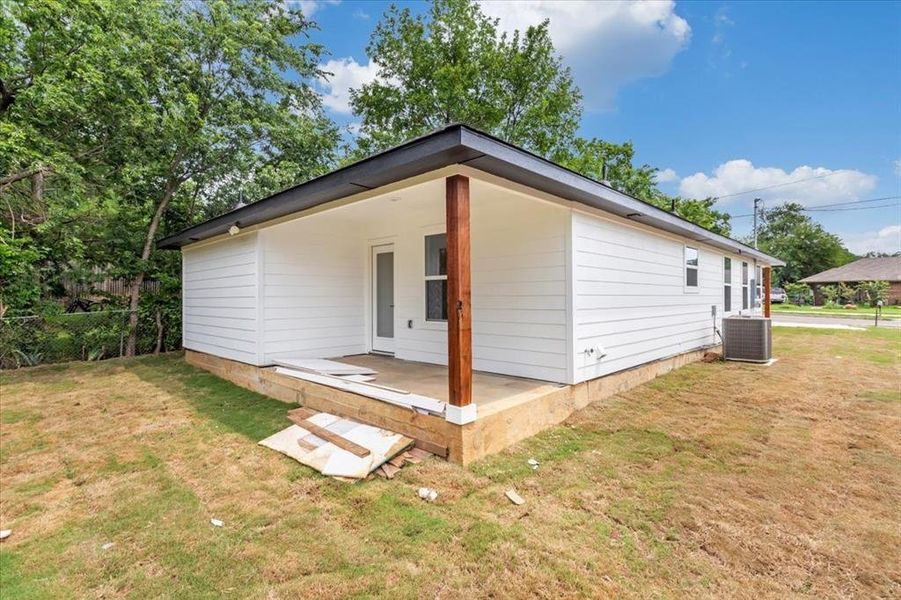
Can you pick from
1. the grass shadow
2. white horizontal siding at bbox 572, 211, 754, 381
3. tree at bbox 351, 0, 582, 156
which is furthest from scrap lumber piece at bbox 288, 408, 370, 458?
tree at bbox 351, 0, 582, 156

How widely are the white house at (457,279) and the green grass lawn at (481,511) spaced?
0.78 m

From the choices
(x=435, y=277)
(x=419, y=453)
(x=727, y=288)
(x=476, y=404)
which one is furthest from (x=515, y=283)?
(x=727, y=288)

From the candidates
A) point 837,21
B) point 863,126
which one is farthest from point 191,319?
point 863,126

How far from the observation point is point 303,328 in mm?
6531

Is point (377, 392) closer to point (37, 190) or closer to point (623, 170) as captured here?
point (37, 190)

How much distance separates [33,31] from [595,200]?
1027 cm

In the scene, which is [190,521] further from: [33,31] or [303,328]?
[33,31]

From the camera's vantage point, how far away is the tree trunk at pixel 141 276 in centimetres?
900

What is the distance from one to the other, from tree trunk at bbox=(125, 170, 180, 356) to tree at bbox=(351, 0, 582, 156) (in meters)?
9.47

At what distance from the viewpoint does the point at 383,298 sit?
7207 millimetres

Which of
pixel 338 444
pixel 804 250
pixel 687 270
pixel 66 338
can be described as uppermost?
pixel 804 250

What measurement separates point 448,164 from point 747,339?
760 centimetres

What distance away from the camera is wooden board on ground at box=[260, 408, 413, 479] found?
333 centimetres

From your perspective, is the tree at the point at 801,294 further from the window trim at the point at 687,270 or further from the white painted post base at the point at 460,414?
the white painted post base at the point at 460,414
